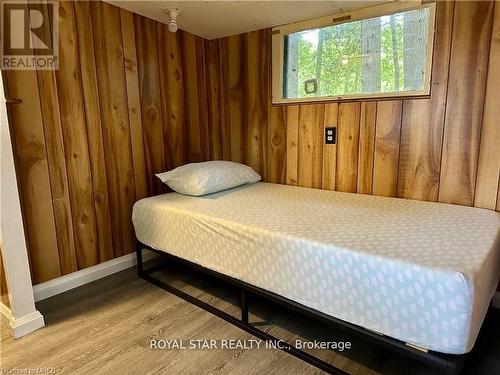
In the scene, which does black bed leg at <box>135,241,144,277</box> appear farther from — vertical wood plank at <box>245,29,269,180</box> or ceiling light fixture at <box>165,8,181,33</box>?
ceiling light fixture at <box>165,8,181,33</box>

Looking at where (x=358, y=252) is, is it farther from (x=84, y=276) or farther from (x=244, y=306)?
(x=84, y=276)

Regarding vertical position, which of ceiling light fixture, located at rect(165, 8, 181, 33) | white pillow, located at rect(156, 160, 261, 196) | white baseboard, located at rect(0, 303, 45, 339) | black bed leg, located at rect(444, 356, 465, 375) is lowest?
white baseboard, located at rect(0, 303, 45, 339)

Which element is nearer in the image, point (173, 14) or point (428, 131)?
point (428, 131)

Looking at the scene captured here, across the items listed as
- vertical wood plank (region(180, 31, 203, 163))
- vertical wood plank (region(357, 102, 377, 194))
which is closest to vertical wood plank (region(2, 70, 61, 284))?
vertical wood plank (region(180, 31, 203, 163))

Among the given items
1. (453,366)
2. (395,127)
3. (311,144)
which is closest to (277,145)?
(311,144)

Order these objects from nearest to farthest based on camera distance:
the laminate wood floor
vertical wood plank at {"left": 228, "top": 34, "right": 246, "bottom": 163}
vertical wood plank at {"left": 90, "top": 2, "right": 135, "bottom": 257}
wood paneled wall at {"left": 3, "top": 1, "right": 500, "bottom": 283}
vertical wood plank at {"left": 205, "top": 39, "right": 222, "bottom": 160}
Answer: the laminate wood floor → wood paneled wall at {"left": 3, "top": 1, "right": 500, "bottom": 283} → vertical wood plank at {"left": 90, "top": 2, "right": 135, "bottom": 257} → vertical wood plank at {"left": 228, "top": 34, "right": 246, "bottom": 163} → vertical wood plank at {"left": 205, "top": 39, "right": 222, "bottom": 160}

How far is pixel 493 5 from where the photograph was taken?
168cm

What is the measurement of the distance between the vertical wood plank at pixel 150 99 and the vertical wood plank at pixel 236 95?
0.63 m

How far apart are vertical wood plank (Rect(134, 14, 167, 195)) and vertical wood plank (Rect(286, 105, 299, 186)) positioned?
100cm

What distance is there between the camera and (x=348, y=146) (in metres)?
2.26

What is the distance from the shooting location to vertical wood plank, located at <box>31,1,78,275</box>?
6.36ft

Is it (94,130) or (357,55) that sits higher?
(357,55)

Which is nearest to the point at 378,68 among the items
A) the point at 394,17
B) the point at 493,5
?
the point at 394,17

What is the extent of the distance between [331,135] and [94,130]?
1637 mm
